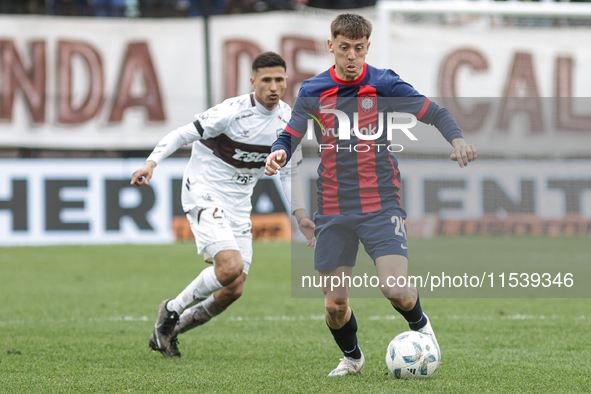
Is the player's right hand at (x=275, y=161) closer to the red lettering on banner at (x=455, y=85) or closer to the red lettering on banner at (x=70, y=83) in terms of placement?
the red lettering on banner at (x=455, y=85)

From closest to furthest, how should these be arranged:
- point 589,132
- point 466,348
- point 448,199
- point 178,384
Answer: point 178,384, point 466,348, point 448,199, point 589,132

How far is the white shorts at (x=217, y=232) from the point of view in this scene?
566 cm

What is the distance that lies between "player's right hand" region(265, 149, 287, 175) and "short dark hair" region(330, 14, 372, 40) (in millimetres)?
789

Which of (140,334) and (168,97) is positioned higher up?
(168,97)

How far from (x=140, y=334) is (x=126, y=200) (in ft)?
43.7

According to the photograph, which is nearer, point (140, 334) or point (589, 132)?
point (140, 334)

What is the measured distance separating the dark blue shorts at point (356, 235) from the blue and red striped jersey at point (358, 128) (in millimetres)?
76

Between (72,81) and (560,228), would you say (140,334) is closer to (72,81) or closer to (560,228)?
(560,228)

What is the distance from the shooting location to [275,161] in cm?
450

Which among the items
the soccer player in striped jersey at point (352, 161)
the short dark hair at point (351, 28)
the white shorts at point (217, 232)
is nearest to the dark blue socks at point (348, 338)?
the soccer player in striped jersey at point (352, 161)

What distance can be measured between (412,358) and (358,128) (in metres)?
1.42

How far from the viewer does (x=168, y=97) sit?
75.1ft

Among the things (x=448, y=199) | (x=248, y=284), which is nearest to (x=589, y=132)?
(x=448, y=199)

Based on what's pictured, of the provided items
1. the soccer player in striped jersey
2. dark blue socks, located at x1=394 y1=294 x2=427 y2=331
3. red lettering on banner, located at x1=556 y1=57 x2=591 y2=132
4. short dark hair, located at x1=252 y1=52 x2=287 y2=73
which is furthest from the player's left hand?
red lettering on banner, located at x1=556 y1=57 x2=591 y2=132
